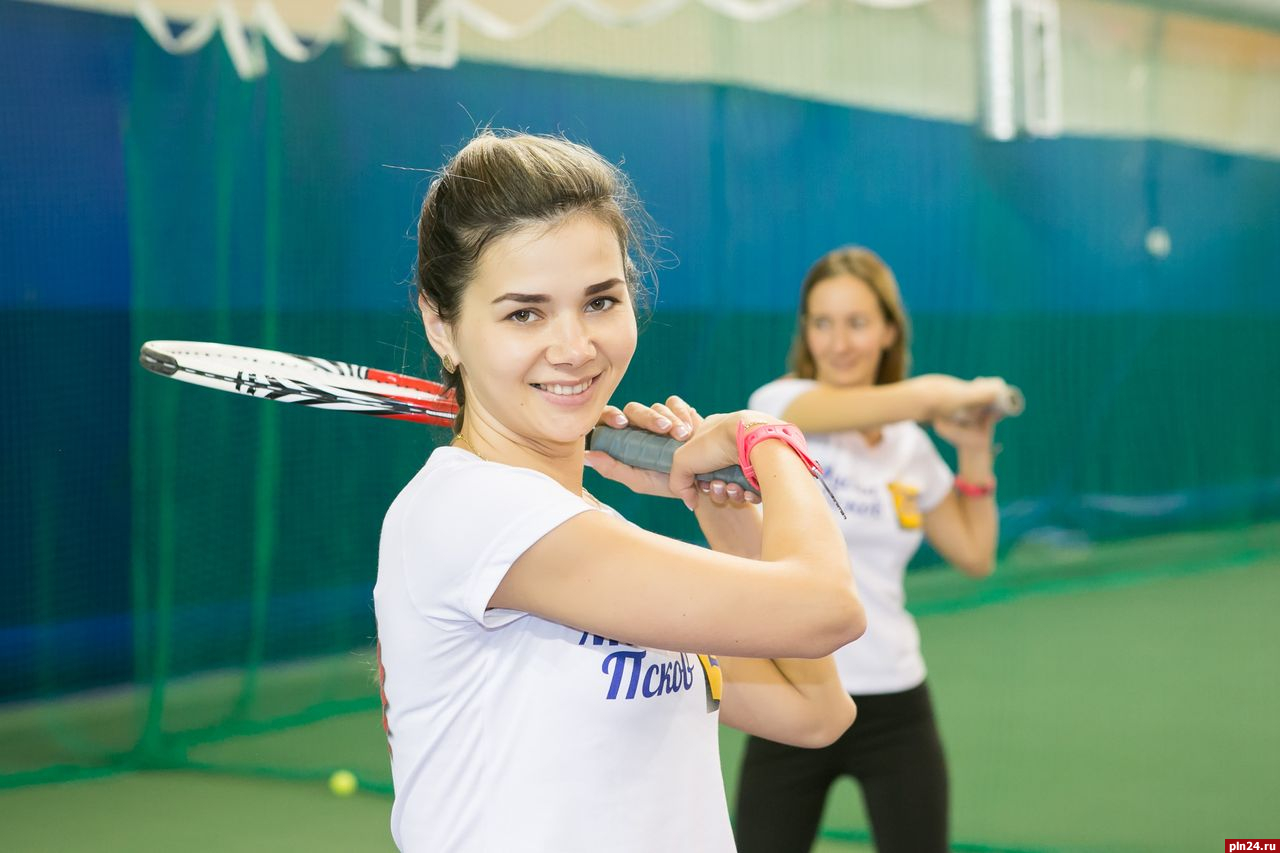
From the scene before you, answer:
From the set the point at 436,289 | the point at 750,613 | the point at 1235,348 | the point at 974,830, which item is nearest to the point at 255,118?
the point at 974,830

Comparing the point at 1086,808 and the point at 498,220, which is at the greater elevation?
the point at 498,220

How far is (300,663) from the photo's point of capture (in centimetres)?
531

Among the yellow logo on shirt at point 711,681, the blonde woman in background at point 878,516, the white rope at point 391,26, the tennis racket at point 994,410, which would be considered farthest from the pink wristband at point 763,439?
the white rope at point 391,26

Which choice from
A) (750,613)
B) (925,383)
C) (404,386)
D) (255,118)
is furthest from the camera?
(255,118)

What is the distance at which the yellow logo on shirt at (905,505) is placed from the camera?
315 cm

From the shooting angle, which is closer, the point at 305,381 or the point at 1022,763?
the point at 305,381

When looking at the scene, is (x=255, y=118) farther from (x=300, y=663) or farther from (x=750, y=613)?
(x=750, y=613)

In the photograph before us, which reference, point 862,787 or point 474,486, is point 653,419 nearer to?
point 474,486

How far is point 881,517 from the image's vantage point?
312 cm

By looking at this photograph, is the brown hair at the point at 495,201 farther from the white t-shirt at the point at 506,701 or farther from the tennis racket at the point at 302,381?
the tennis racket at the point at 302,381

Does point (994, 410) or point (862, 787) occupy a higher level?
point (994, 410)

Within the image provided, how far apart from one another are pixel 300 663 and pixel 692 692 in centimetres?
400

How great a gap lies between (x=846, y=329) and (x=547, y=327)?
2.00 m

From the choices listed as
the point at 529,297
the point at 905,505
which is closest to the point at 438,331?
the point at 529,297
